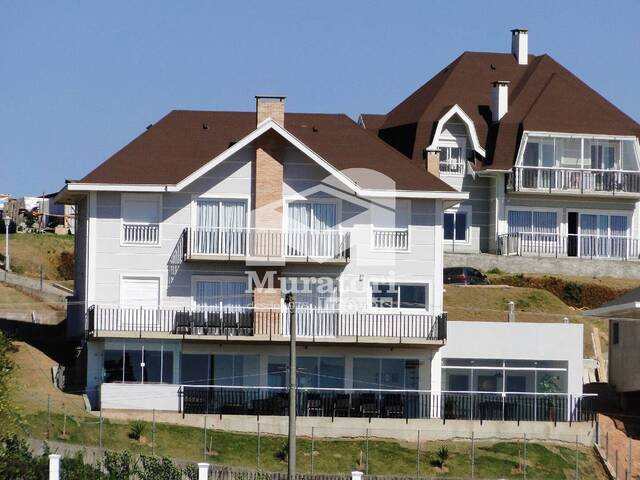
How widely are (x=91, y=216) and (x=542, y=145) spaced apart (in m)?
26.1

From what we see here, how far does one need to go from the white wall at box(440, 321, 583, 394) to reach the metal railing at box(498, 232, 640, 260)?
60.3 feet

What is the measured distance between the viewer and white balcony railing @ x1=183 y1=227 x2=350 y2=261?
63125 millimetres

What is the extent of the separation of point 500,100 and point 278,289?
24184 mm

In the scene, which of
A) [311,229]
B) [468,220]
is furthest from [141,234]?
[468,220]

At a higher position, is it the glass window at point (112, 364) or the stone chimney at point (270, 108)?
the stone chimney at point (270, 108)

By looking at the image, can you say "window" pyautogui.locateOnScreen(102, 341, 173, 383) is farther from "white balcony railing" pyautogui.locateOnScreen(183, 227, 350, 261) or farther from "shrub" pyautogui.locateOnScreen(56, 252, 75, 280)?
"shrub" pyautogui.locateOnScreen(56, 252, 75, 280)

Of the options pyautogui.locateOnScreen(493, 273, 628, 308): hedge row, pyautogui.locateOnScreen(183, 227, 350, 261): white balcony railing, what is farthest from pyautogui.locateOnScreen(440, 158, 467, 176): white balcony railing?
pyautogui.locateOnScreen(183, 227, 350, 261): white balcony railing

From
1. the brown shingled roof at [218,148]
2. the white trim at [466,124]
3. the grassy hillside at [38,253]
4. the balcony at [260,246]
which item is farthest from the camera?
the grassy hillside at [38,253]

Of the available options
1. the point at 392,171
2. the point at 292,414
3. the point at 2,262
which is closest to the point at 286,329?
the point at 392,171

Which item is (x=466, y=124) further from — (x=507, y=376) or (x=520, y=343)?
(x=507, y=376)

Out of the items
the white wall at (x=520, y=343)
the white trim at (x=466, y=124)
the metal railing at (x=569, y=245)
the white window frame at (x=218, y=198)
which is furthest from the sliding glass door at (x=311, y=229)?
the metal railing at (x=569, y=245)

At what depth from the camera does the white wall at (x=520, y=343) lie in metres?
63.8

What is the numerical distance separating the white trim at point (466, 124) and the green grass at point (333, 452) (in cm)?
2412

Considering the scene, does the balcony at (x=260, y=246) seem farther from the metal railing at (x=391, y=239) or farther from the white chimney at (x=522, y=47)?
the white chimney at (x=522, y=47)
